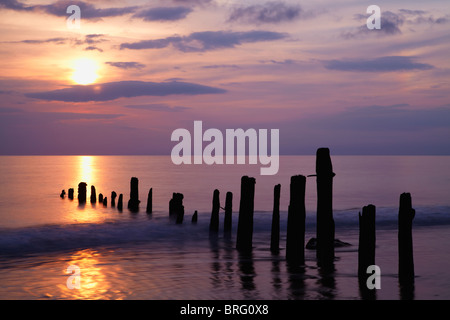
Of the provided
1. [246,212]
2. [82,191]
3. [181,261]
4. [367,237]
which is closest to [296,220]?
[367,237]

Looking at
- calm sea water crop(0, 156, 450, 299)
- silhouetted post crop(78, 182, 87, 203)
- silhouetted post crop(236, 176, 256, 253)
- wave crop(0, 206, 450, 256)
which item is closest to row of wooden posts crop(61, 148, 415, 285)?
silhouetted post crop(236, 176, 256, 253)

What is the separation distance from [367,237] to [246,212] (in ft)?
17.7

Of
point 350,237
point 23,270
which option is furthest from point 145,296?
point 350,237

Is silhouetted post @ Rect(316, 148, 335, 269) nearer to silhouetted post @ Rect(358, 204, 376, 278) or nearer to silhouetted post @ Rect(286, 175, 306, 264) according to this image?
silhouetted post @ Rect(286, 175, 306, 264)

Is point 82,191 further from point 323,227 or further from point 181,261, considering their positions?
point 323,227

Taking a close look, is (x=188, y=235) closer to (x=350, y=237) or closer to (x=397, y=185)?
(x=350, y=237)

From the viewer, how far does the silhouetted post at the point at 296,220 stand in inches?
518

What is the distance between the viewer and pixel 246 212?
15.8 m

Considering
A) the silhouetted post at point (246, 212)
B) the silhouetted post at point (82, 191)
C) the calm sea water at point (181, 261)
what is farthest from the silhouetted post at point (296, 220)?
the silhouetted post at point (82, 191)

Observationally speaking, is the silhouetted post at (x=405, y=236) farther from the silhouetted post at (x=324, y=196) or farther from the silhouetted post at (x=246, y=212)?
the silhouetted post at (x=246, y=212)

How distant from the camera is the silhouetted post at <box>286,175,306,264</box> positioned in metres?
13.2

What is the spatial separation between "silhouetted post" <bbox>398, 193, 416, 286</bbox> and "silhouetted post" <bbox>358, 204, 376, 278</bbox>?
1.84 ft

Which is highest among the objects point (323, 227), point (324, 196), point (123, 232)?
point (324, 196)

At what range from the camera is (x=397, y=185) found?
225ft
